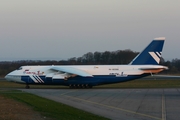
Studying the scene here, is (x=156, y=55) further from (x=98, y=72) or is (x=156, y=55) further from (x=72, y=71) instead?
(x=72, y=71)

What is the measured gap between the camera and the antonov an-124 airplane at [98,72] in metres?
41.7

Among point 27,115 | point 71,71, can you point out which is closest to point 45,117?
point 27,115

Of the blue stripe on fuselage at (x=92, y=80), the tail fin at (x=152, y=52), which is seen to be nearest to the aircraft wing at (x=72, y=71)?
the blue stripe on fuselage at (x=92, y=80)

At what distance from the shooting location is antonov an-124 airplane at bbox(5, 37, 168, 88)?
41.7 metres

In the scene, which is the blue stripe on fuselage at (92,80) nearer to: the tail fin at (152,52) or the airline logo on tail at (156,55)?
the tail fin at (152,52)

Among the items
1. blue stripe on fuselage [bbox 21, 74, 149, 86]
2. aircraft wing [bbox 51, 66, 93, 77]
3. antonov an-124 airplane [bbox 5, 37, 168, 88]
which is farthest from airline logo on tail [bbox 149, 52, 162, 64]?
aircraft wing [bbox 51, 66, 93, 77]

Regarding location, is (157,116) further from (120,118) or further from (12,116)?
(12,116)

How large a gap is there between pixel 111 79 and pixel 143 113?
2277 cm

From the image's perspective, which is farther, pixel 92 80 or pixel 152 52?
pixel 152 52

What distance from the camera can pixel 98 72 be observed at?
42.3 meters

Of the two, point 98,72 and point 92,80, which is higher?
point 98,72

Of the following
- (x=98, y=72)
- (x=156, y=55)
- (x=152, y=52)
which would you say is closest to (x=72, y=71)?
(x=98, y=72)

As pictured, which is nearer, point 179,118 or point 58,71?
point 179,118

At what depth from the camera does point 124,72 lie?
41844mm
